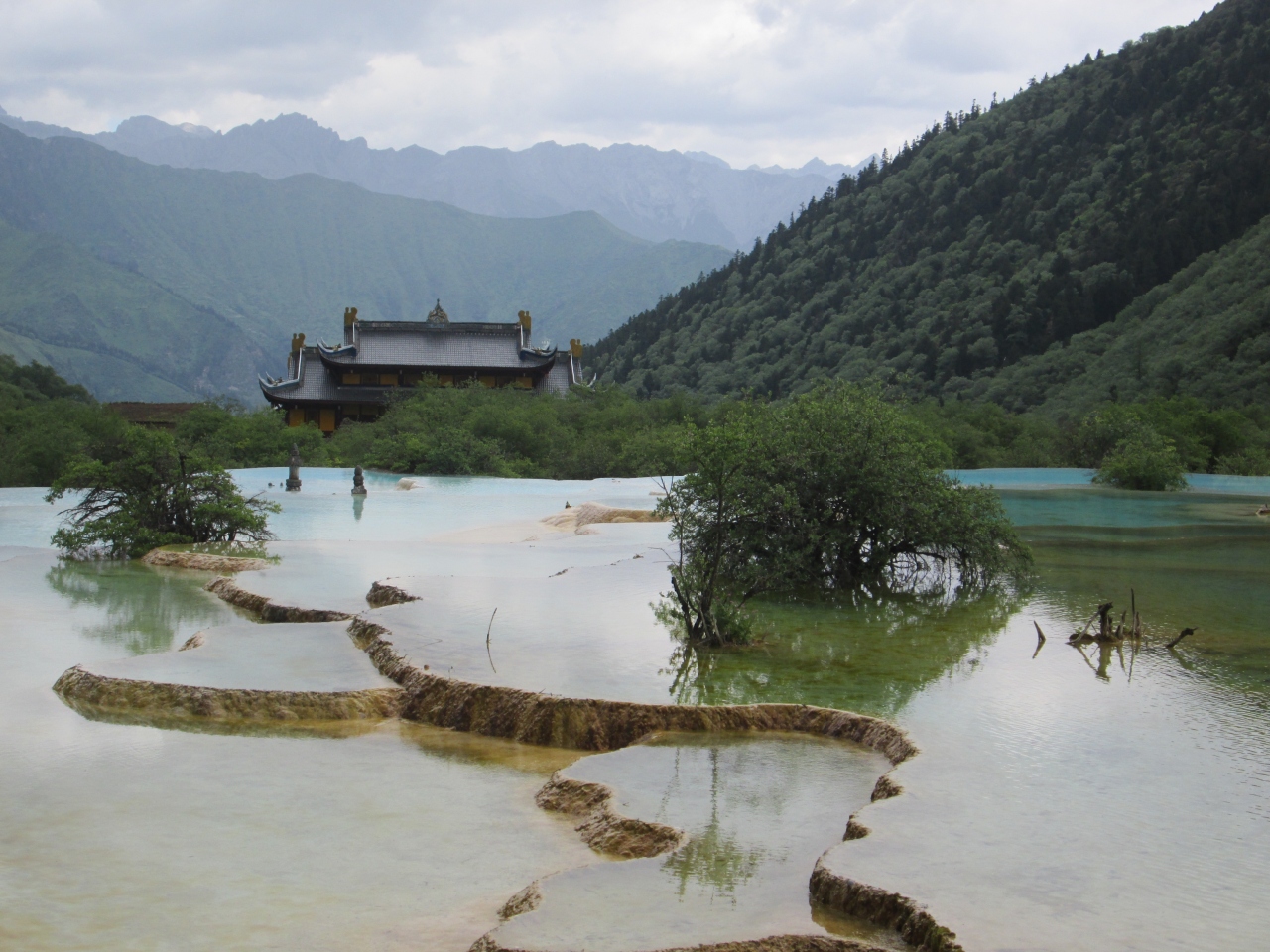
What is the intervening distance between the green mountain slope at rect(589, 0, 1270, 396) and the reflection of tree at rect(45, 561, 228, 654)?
44.0 metres

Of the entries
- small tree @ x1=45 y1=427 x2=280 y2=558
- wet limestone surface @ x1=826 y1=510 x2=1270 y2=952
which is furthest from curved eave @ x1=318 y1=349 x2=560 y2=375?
wet limestone surface @ x1=826 y1=510 x2=1270 y2=952

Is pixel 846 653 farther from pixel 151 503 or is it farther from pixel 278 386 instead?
pixel 278 386

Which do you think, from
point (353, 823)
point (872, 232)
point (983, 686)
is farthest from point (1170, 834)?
point (872, 232)

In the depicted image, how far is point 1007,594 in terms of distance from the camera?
1235 cm

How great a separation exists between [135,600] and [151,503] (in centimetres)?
377

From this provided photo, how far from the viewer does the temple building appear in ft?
152

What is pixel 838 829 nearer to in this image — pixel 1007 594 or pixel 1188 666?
Result: pixel 1188 666

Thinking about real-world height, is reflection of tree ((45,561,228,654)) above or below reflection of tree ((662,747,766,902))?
above

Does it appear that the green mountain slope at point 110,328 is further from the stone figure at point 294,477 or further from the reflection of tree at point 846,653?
the reflection of tree at point 846,653

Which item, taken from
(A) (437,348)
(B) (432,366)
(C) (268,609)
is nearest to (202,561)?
(C) (268,609)

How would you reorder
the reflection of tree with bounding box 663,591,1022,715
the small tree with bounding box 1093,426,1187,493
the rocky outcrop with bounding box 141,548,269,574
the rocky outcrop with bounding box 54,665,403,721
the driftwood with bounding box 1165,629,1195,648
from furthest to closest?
the small tree with bounding box 1093,426,1187,493 → the rocky outcrop with bounding box 141,548,269,574 → the driftwood with bounding box 1165,629,1195,648 → the reflection of tree with bounding box 663,591,1022,715 → the rocky outcrop with bounding box 54,665,403,721

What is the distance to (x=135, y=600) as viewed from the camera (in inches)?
484

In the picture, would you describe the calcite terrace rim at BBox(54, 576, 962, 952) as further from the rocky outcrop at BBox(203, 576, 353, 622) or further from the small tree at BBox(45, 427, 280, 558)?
the small tree at BBox(45, 427, 280, 558)

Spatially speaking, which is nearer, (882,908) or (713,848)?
(882,908)
